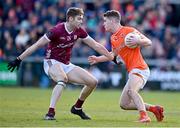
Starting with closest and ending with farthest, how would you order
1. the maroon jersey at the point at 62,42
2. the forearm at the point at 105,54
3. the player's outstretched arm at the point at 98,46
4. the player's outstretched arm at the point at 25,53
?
the player's outstretched arm at the point at 25,53
the maroon jersey at the point at 62,42
the forearm at the point at 105,54
the player's outstretched arm at the point at 98,46

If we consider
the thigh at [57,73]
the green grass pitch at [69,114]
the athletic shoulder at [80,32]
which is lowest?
the green grass pitch at [69,114]

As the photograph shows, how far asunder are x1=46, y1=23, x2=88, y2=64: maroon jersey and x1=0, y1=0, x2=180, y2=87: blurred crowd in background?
14363 millimetres

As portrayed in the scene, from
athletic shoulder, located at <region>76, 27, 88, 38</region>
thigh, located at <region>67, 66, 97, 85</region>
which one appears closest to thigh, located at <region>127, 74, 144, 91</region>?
thigh, located at <region>67, 66, 97, 85</region>

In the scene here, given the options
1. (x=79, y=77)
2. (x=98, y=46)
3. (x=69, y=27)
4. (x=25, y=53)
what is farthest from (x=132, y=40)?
(x=25, y=53)

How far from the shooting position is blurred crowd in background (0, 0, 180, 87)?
29562 mm

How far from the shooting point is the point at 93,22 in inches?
1208

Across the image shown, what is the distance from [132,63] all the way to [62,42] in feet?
5.43

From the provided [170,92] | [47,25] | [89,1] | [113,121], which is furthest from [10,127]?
[89,1]

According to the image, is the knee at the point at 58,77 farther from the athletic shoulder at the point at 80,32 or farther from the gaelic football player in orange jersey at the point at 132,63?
the gaelic football player in orange jersey at the point at 132,63

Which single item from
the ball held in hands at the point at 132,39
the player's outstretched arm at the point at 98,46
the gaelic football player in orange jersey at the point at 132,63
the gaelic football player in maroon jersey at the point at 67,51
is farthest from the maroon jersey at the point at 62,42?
the ball held in hands at the point at 132,39

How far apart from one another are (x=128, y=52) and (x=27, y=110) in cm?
381

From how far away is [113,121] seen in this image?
45.4 feet

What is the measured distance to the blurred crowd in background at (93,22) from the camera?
29.6 m

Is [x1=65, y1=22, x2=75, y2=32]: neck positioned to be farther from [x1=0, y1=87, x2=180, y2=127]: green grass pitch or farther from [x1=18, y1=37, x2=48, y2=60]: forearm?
[x1=0, y1=87, x2=180, y2=127]: green grass pitch
